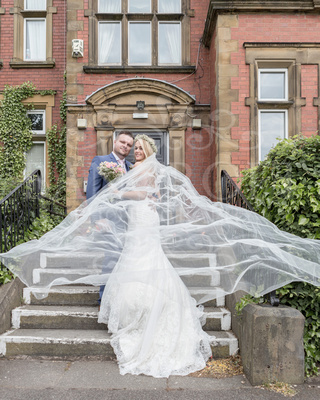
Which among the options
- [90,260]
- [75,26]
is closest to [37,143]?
[75,26]

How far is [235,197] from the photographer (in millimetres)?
4855

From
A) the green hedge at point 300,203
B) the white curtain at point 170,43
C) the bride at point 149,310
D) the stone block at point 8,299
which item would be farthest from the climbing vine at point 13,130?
the green hedge at point 300,203

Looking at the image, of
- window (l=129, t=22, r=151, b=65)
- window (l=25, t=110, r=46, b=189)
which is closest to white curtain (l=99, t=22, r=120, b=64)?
window (l=129, t=22, r=151, b=65)

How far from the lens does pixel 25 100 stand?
918 cm

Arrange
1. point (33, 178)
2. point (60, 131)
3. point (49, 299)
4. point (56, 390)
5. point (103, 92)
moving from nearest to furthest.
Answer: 1. point (56, 390)
2. point (49, 299)
3. point (33, 178)
4. point (103, 92)
5. point (60, 131)

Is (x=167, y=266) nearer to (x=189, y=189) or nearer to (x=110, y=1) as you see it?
(x=189, y=189)

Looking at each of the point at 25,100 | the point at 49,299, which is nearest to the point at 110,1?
the point at 25,100

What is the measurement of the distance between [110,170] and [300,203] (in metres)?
1.96

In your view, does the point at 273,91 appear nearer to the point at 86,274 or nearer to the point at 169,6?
the point at 169,6

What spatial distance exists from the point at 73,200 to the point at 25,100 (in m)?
3.06

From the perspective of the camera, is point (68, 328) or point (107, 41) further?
point (107, 41)

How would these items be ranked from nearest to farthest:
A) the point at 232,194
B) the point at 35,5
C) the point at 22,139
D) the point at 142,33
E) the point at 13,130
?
the point at 232,194 → the point at 142,33 → the point at 13,130 → the point at 22,139 → the point at 35,5

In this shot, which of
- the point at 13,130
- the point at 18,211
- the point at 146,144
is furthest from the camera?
the point at 13,130

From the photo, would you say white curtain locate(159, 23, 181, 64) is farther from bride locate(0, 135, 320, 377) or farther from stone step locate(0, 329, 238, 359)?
stone step locate(0, 329, 238, 359)
